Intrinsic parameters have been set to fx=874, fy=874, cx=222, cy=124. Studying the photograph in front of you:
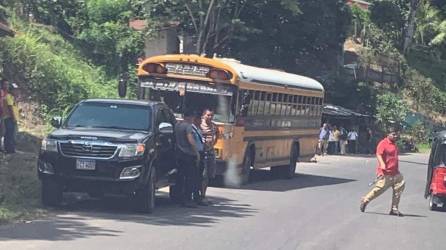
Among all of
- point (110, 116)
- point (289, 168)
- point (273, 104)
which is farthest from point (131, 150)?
point (289, 168)

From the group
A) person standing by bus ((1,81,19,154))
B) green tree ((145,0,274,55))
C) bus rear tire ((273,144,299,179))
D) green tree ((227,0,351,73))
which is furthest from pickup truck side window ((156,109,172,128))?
green tree ((227,0,351,73))

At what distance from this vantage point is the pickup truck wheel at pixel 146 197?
48.2 feet

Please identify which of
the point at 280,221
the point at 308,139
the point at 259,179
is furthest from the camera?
the point at 308,139

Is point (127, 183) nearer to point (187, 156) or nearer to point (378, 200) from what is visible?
point (187, 156)

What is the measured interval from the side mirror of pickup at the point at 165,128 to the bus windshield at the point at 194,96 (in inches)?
189

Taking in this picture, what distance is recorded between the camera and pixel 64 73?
31.3 m

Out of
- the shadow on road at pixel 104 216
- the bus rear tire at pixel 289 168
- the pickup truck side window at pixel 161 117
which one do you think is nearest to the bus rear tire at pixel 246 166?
the shadow on road at pixel 104 216

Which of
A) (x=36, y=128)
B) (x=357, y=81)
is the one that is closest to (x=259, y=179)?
(x=36, y=128)

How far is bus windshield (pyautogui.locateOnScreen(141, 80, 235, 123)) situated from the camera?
21031mm

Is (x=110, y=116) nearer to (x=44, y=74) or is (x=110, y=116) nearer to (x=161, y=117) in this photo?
(x=161, y=117)

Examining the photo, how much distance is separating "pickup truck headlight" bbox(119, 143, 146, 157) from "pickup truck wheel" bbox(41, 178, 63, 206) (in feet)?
4.04

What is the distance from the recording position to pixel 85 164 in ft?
47.0

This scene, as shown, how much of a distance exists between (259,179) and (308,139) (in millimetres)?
3163

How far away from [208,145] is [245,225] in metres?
4.09
